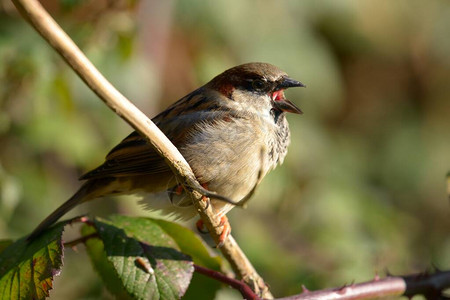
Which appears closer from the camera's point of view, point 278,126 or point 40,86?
point 278,126

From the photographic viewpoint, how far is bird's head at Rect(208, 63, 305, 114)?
8.00ft

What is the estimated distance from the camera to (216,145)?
2311 millimetres

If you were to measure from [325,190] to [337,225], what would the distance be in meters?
0.36

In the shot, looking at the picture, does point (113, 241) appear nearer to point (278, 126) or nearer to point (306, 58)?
point (278, 126)

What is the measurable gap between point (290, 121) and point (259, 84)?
71.6 inches

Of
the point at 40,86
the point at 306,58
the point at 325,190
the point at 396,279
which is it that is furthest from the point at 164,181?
the point at 306,58

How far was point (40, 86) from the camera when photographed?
262 cm

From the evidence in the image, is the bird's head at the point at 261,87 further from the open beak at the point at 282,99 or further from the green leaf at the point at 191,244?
the green leaf at the point at 191,244

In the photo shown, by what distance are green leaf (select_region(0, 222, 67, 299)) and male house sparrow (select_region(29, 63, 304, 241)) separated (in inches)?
21.6

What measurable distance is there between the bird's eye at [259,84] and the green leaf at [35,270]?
1023 millimetres

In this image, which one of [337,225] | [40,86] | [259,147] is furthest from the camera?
[337,225]

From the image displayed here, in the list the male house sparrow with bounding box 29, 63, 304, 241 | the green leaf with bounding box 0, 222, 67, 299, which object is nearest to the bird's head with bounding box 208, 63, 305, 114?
the male house sparrow with bounding box 29, 63, 304, 241

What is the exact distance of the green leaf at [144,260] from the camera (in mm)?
1662

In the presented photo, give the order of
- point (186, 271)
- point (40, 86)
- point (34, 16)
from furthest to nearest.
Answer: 1. point (40, 86)
2. point (186, 271)
3. point (34, 16)
